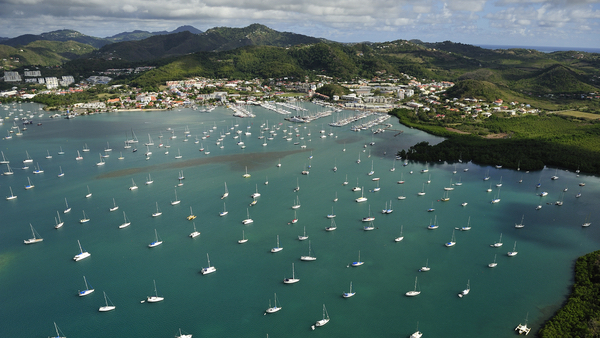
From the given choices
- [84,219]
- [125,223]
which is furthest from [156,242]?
[84,219]

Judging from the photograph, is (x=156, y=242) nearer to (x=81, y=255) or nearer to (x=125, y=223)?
(x=125, y=223)

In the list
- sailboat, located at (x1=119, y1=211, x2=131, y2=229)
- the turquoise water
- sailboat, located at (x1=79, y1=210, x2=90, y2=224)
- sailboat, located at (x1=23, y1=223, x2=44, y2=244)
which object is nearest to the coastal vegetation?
the turquoise water

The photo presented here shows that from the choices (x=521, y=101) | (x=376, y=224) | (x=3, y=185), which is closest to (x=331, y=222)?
(x=376, y=224)

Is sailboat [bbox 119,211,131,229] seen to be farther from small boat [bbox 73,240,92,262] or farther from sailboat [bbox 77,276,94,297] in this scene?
sailboat [bbox 77,276,94,297]

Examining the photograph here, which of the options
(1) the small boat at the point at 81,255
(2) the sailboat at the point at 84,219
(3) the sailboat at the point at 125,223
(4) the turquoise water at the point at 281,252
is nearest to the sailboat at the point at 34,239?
(4) the turquoise water at the point at 281,252

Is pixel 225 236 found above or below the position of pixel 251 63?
below

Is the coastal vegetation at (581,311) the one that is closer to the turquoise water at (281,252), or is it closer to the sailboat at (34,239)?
the turquoise water at (281,252)

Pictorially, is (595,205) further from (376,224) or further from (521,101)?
(521,101)
